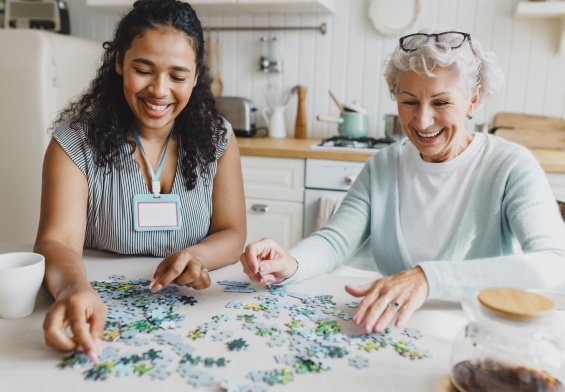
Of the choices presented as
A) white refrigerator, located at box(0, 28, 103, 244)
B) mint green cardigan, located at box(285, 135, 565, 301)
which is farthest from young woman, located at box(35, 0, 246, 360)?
white refrigerator, located at box(0, 28, 103, 244)

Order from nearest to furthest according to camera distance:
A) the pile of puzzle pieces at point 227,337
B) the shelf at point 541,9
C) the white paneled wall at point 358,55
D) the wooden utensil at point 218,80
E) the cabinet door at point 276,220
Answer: the pile of puzzle pieces at point 227,337
the shelf at point 541,9
the cabinet door at point 276,220
the white paneled wall at point 358,55
the wooden utensil at point 218,80

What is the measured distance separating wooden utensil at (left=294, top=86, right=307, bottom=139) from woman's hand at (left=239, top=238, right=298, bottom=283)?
2.29 meters

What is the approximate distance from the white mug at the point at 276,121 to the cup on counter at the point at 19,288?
8.12 feet

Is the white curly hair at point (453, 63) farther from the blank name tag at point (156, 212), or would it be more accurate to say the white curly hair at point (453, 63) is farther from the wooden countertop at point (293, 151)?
the wooden countertop at point (293, 151)

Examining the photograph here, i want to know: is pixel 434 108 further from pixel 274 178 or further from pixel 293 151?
pixel 274 178

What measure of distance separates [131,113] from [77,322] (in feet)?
2.78

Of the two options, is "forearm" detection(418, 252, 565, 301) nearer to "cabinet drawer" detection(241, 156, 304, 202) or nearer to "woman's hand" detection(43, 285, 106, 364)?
"woman's hand" detection(43, 285, 106, 364)

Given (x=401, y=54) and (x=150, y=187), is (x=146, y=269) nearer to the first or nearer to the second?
(x=150, y=187)

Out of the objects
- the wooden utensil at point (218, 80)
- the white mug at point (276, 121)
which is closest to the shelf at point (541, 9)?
the white mug at point (276, 121)

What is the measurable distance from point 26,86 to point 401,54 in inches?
87.3

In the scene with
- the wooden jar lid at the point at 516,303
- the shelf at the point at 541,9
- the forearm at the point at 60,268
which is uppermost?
the shelf at the point at 541,9

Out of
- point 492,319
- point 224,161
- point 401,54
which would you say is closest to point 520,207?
point 401,54

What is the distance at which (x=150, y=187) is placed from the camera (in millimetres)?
1564

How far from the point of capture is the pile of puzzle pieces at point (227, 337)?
86cm
